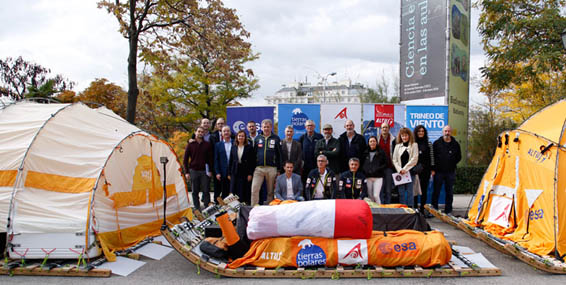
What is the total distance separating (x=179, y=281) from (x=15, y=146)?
3107 millimetres

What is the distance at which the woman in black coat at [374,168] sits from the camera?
23.5 feet

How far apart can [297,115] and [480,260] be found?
5452 mm

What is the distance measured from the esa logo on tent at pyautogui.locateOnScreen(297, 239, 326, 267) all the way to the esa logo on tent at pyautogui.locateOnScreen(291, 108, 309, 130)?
5056 millimetres

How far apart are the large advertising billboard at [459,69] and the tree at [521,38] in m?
0.66

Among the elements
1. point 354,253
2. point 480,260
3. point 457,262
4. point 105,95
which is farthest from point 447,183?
point 105,95

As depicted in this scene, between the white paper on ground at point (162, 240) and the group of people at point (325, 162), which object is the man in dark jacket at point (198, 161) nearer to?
the group of people at point (325, 162)

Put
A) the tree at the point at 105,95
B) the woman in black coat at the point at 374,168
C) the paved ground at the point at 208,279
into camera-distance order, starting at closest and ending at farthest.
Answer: the paved ground at the point at 208,279
the woman in black coat at the point at 374,168
the tree at the point at 105,95

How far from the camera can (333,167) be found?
738cm

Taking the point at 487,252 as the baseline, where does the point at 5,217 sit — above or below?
above

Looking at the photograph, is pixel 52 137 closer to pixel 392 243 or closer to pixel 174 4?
pixel 392 243

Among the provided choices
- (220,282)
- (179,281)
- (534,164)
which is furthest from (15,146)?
(534,164)

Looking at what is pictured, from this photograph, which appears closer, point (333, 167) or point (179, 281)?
point (179, 281)

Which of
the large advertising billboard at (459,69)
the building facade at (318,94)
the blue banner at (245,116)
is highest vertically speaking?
the building facade at (318,94)

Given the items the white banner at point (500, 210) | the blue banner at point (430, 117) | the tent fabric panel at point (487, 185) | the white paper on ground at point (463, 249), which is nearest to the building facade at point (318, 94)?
the blue banner at point (430, 117)
